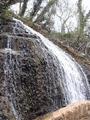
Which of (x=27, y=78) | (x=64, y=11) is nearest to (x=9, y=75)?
(x=27, y=78)

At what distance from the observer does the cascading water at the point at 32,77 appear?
8.37m

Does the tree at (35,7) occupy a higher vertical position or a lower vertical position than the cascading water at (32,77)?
higher

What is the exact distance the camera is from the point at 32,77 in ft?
29.0

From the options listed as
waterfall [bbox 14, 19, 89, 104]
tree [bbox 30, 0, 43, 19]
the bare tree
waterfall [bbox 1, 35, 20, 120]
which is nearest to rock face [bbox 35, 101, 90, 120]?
waterfall [bbox 1, 35, 20, 120]

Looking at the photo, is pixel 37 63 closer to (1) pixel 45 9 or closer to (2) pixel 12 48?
(2) pixel 12 48

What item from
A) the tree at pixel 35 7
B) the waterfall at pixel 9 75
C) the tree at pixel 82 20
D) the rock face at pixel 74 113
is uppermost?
the tree at pixel 35 7

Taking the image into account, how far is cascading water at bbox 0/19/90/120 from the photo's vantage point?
8367mm

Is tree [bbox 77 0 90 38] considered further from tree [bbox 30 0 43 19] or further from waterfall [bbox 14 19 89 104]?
waterfall [bbox 14 19 89 104]

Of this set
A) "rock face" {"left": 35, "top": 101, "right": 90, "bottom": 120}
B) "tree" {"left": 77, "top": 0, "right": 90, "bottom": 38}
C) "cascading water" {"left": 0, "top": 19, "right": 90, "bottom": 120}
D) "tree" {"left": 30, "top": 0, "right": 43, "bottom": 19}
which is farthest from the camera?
"tree" {"left": 77, "top": 0, "right": 90, "bottom": 38}

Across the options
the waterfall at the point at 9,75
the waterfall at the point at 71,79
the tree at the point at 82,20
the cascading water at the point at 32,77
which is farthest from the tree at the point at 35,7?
the waterfall at the point at 9,75

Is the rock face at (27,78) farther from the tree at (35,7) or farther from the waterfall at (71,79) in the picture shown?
the tree at (35,7)

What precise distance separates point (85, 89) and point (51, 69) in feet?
8.84

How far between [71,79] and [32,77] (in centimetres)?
245

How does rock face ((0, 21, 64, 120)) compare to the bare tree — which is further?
the bare tree
